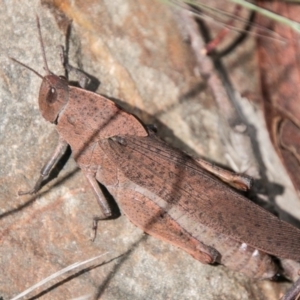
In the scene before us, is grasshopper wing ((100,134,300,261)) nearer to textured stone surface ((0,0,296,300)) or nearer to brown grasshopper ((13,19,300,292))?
brown grasshopper ((13,19,300,292))

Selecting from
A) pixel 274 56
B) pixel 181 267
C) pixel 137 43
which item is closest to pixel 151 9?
pixel 137 43

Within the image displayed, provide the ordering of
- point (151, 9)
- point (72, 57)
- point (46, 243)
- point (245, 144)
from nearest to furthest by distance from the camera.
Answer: point (46, 243) → point (72, 57) → point (245, 144) → point (151, 9)

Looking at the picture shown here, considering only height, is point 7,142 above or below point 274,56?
below

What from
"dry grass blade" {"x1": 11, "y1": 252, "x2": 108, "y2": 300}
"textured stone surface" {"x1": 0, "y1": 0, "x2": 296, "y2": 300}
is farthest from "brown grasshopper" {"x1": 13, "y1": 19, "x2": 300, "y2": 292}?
"dry grass blade" {"x1": 11, "y1": 252, "x2": 108, "y2": 300}

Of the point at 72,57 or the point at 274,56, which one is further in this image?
the point at 274,56

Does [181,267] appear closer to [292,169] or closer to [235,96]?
[292,169]

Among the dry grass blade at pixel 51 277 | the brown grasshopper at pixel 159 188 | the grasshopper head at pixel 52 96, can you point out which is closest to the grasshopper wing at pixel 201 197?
the brown grasshopper at pixel 159 188

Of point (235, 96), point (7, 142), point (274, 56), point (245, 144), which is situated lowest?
point (7, 142)
